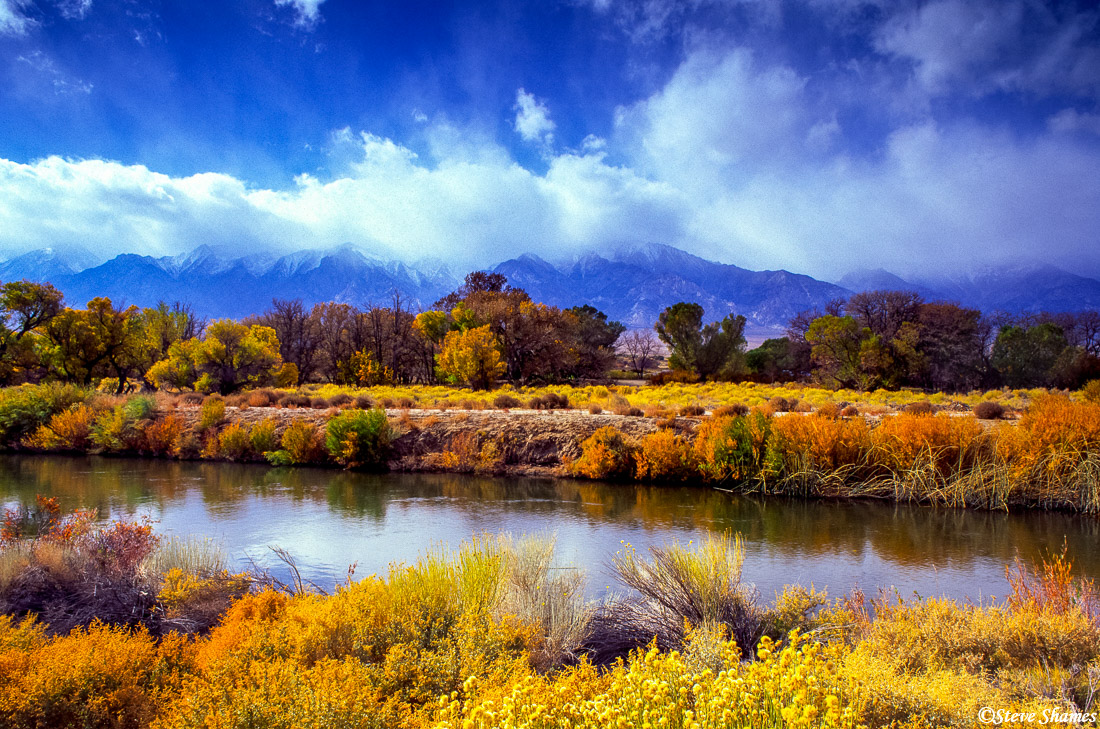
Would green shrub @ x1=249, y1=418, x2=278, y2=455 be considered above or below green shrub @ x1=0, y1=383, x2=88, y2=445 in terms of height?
below

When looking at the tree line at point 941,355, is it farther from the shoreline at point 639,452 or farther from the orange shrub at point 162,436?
the orange shrub at point 162,436

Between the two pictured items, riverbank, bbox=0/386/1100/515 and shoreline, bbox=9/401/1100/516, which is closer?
riverbank, bbox=0/386/1100/515

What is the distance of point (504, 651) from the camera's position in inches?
187

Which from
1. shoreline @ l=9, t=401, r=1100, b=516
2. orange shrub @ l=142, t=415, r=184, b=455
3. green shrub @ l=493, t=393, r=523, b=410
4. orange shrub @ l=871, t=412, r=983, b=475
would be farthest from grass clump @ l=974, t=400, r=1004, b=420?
orange shrub @ l=142, t=415, r=184, b=455

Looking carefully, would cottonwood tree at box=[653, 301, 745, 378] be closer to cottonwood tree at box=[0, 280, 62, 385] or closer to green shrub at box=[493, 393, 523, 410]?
green shrub at box=[493, 393, 523, 410]

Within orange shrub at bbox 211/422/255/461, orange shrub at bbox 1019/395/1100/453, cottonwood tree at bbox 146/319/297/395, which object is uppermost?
cottonwood tree at bbox 146/319/297/395

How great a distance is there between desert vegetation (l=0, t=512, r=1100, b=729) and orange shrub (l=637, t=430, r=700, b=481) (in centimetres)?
1045

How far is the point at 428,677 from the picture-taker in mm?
4445

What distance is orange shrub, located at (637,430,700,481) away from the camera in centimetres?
1859

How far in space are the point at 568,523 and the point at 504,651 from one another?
9.16m

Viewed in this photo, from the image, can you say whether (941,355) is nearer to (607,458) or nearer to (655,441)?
(655,441)

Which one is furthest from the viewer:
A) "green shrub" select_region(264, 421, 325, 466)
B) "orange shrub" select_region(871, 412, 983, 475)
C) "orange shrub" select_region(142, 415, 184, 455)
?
"orange shrub" select_region(142, 415, 184, 455)

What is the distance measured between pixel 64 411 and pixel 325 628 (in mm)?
26972

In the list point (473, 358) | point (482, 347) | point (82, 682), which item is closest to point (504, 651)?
point (82, 682)
